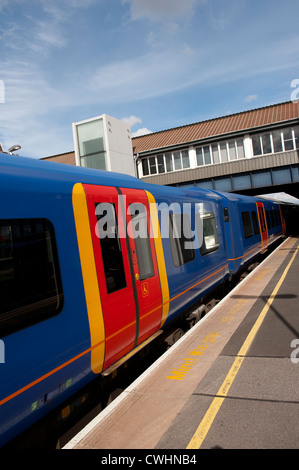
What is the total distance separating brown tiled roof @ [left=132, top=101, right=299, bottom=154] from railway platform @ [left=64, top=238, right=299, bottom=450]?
27721mm

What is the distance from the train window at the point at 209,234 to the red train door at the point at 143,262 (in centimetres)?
253

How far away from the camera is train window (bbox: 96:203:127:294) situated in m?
4.03

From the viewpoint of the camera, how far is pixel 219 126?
3275 centimetres

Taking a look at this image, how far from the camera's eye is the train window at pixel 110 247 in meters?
4.03

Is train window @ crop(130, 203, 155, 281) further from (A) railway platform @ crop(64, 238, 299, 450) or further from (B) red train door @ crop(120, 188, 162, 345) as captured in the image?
(A) railway platform @ crop(64, 238, 299, 450)

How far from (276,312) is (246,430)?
415cm

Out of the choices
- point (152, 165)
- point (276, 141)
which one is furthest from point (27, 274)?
point (152, 165)

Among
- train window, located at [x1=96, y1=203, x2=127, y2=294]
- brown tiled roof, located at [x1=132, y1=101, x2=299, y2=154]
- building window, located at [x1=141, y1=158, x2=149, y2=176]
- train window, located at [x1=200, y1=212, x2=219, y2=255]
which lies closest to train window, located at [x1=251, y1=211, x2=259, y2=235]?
train window, located at [x1=200, y1=212, x2=219, y2=255]

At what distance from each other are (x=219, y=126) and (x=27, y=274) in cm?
3274

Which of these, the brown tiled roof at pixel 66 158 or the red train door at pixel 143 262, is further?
the brown tiled roof at pixel 66 158

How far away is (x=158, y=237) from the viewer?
216 inches

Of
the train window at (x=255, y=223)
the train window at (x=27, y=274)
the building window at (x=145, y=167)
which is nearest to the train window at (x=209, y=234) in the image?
the train window at (x=27, y=274)

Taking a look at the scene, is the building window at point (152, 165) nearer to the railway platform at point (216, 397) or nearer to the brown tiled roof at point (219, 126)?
the brown tiled roof at point (219, 126)
